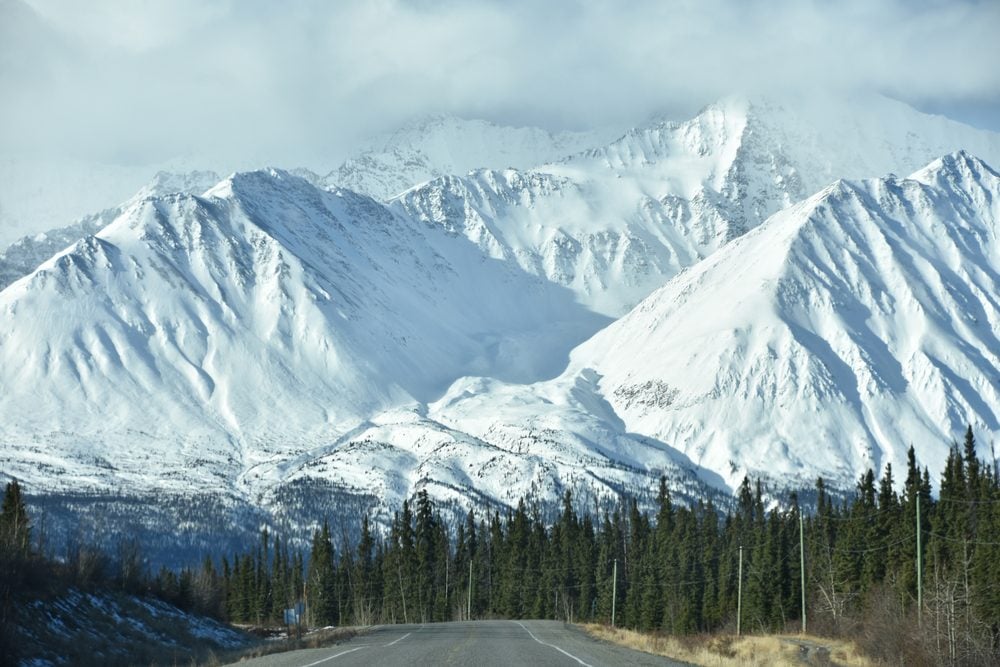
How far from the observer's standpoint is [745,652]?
1834 inches

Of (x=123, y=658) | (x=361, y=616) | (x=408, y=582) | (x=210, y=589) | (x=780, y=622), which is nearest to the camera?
(x=123, y=658)

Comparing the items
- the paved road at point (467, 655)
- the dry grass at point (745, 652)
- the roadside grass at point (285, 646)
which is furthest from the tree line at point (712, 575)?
the paved road at point (467, 655)

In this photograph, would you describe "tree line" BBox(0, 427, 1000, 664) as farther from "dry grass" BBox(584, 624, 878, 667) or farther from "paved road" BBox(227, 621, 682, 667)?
"paved road" BBox(227, 621, 682, 667)

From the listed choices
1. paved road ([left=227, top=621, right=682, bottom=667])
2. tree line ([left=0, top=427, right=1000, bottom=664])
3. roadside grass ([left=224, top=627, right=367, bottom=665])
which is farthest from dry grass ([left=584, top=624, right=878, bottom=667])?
roadside grass ([left=224, top=627, right=367, bottom=665])

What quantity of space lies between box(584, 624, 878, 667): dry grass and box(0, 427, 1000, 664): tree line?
→ 152 cm

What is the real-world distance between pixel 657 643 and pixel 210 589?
2792 centimetres

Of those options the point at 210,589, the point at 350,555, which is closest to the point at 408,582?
the point at 350,555

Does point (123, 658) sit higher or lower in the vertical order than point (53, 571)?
lower

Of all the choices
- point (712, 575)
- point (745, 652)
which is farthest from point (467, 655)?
point (712, 575)

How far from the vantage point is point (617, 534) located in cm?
13862

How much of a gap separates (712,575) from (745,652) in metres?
73.2

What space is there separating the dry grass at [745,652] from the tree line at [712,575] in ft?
4.98

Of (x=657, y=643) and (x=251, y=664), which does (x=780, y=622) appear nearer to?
(x=657, y=643)

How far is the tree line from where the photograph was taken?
56.5 metres
